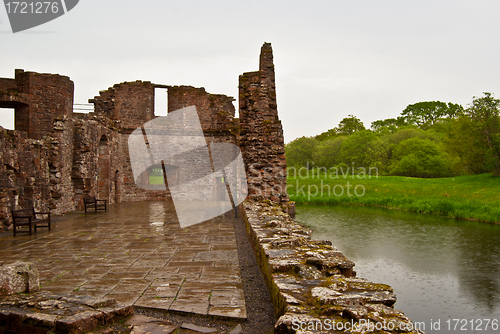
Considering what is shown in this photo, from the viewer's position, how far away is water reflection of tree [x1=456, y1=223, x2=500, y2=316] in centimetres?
723

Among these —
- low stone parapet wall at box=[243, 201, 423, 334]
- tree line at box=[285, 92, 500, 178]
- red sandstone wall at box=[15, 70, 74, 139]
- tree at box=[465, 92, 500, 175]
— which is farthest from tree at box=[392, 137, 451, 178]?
low stone parapet wall at box=[243, 201, 423, 334]

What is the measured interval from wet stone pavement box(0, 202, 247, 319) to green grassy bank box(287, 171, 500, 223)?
14057 mm

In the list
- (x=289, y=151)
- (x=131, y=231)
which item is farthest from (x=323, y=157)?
(x=131, y=231)

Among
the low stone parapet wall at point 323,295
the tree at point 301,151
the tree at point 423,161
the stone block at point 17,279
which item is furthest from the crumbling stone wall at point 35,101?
the tree at point 301,151

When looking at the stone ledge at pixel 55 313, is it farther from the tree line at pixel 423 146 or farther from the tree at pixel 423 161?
the tree at pixel 423 161

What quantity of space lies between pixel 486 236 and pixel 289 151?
36374mm

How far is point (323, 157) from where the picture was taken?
148 ft

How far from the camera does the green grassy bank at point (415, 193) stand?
57.1ft

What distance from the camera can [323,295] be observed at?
2.64 m

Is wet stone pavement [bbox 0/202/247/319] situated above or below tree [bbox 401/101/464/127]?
below

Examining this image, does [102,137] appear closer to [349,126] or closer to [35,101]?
[35,101]

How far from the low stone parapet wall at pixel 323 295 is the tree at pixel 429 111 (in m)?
58.2

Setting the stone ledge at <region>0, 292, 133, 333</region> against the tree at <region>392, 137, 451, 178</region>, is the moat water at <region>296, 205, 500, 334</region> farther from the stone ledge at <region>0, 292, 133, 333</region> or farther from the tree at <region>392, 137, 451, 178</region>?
the tree at <region>392, 137, 451, 178</region>

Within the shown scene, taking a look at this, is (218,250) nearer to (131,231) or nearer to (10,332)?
(131,231)
